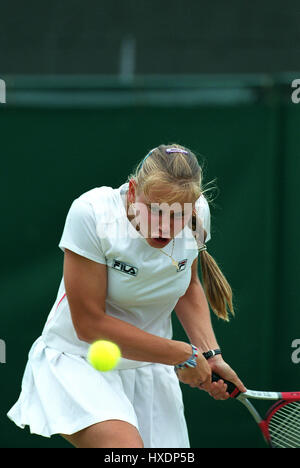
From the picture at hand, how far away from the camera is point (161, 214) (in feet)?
6.95

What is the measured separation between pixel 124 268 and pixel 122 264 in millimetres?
16

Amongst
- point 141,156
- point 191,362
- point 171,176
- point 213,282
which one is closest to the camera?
point 171,176

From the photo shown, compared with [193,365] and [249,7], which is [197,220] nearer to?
[193,365]

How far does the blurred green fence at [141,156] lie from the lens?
3590 millimetres

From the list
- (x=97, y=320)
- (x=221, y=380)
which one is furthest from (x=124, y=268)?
(x=221, y=380)

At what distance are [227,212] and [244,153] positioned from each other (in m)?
0.30

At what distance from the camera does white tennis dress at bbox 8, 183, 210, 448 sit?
2.21 m

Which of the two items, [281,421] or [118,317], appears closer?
[118,317]

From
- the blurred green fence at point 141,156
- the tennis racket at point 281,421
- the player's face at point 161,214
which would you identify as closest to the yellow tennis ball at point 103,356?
the player's face at point 161,214

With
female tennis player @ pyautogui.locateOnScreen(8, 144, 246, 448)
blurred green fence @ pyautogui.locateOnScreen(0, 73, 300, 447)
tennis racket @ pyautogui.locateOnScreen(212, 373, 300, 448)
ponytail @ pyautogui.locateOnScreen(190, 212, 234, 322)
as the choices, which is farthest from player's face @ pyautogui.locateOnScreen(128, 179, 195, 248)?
blurred green fence @ pyautogui.locateOnScreen(0, 73, 300, 447)

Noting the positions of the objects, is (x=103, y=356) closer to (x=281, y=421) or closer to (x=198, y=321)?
(x=198, y=321)

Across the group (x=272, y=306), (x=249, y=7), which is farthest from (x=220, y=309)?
(x=249, y=7)

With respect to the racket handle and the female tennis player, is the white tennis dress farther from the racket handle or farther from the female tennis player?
the racket handle

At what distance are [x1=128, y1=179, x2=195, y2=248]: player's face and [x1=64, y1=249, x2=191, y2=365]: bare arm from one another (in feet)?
0.67
